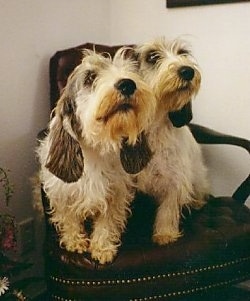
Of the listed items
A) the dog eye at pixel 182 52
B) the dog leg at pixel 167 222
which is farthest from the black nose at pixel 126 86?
the dog leg at pixel 167 222

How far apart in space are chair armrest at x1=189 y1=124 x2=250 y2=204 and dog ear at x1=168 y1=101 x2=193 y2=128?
0.34 meters

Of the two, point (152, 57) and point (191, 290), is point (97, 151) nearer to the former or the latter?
point (152, 57)

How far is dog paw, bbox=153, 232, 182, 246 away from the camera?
170 cm

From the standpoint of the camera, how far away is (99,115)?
1.45 meters

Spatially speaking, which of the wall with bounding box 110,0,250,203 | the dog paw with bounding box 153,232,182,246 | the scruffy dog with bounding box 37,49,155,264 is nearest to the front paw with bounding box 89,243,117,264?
the scruffy dog with bounding box 37,49,155,264

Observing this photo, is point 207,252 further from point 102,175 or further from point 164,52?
point 164,52

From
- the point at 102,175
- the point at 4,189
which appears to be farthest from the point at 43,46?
the point at 102,175

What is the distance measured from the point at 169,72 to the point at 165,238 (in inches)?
22.1

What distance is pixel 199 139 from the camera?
214 cm

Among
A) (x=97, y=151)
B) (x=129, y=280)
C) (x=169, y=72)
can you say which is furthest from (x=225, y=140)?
(x=129, y=280)

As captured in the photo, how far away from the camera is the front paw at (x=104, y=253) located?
63.4 inches

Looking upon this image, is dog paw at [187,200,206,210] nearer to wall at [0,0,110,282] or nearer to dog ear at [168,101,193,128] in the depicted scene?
dog ear at [168,101,193,128]

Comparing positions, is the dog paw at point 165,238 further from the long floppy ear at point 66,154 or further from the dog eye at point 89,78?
the dog eye at point 89,78

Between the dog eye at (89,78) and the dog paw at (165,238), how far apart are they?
58 centimetres
